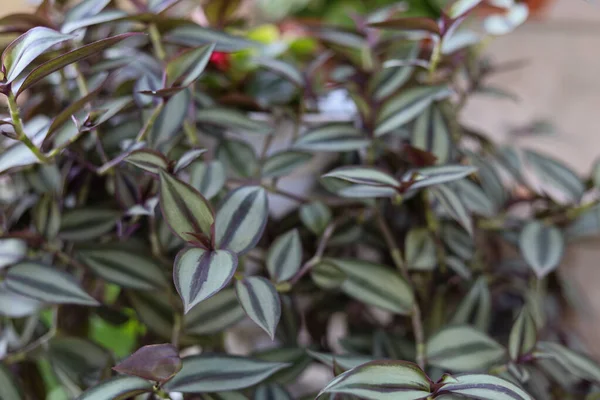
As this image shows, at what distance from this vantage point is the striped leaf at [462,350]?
0.46m

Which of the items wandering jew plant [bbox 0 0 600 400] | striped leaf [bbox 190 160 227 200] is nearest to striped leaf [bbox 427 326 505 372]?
wandering jew plant [bbox 0 0 600 400]

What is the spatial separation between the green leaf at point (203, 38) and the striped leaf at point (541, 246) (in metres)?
0.31

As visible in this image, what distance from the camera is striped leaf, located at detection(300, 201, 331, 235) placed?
553 millimetres

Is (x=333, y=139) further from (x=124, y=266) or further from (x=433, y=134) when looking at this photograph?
(x=124, y=266)

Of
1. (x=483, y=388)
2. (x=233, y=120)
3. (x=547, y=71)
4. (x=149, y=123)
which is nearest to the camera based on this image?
(x=483, y=388)

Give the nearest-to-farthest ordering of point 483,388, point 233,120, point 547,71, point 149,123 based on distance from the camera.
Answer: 1. point 483,388
2. point 149,123
3. point 233,120
4. point 547,71

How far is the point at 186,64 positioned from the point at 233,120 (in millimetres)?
112

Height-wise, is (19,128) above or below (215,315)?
above

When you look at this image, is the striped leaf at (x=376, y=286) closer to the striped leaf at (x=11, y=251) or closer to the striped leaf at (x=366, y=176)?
the striped leaf at (x=366, y=176)

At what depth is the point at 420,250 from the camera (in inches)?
21.2

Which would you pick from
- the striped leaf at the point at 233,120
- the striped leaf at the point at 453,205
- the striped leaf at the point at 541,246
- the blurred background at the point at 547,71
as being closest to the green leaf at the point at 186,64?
the striped leaf at the point at 233,120

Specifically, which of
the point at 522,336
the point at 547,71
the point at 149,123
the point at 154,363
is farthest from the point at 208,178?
the point at 547,71

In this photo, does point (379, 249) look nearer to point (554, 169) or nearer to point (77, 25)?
point (554, 169)

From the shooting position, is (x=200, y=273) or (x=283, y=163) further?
(x=283, y=163)
